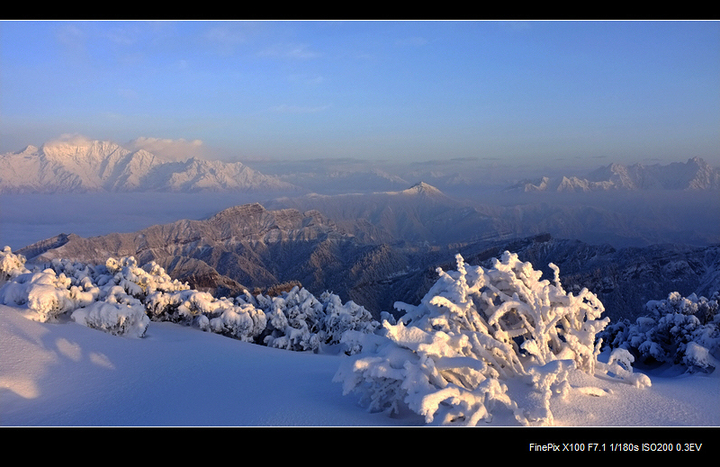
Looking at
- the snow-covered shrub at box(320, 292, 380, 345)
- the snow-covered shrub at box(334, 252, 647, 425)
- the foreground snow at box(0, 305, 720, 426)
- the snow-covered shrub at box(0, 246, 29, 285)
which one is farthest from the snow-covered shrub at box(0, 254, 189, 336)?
the snow-covered shrub at box(334, 252, 647, 425)

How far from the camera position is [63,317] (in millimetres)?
14805

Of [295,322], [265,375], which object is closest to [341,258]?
[295,322]

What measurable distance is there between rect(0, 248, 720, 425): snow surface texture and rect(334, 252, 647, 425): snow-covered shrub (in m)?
0.03

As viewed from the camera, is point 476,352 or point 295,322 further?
point 295,322

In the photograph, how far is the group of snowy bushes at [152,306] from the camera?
1460 centimetres

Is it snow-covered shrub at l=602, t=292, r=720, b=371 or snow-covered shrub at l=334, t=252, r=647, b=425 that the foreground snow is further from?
snow-covered shrub at l=602, t=292, r=720, b=371

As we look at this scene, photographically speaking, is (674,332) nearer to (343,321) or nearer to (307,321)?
(343,321)

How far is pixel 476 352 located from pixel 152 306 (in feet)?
48.2

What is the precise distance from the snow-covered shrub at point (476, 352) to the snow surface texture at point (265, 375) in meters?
0.03

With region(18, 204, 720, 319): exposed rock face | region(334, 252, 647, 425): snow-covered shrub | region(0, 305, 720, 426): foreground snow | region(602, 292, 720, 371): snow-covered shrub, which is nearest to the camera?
region(334, 252, 647, 425): snow-covered shrub

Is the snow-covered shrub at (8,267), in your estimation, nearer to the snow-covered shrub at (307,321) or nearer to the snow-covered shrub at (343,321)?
the snow-covered shrub at (307,321)

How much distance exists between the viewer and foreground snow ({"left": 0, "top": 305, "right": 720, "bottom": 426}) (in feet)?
23.7

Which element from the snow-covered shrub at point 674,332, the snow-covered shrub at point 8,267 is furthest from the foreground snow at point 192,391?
the snow-covered shrub at point 8,267

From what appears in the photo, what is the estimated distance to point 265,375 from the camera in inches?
438
